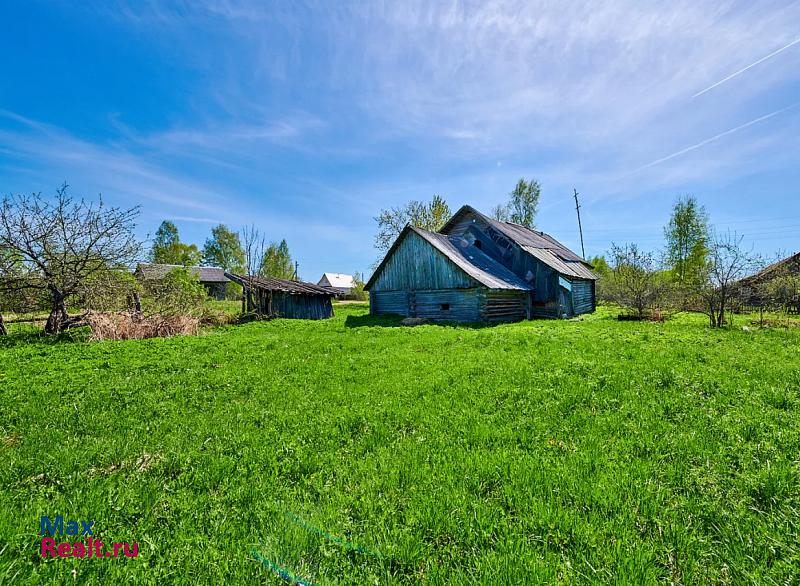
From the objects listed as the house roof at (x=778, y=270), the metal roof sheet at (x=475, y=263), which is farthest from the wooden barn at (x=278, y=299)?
the house roof at (x=778, y=270)

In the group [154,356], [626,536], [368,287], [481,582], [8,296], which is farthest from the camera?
[368,287]

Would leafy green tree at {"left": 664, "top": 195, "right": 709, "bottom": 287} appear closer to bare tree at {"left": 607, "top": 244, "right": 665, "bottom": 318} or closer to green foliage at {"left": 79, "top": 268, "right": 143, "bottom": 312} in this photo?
bare tree at {"left": 607, "top": 244, "right": 665, "bottom": 318}

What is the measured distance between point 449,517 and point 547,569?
838 millimetres

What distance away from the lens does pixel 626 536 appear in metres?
2.62

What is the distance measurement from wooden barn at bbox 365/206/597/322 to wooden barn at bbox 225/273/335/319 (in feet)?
15.9

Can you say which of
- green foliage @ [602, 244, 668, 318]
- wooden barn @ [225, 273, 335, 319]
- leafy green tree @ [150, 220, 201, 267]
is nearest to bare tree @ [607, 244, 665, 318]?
green foliage @ [602, 244, 668, 318]

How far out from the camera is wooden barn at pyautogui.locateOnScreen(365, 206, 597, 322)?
19.6m

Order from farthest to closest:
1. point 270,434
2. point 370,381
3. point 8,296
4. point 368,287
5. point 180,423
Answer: point 368,287 → point 8,296 → point 370,381 → point 180,423 → point 270,434

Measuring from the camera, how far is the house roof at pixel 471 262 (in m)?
19.5

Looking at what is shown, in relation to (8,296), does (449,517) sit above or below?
below

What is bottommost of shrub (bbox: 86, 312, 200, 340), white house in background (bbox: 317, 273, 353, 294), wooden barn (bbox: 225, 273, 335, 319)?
shrub (bbox: 86, 312, 200, 340)

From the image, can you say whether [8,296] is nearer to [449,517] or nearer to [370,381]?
[370,381]

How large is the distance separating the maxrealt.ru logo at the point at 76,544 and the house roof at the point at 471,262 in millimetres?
17380

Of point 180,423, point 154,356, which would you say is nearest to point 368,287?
point 154,356
